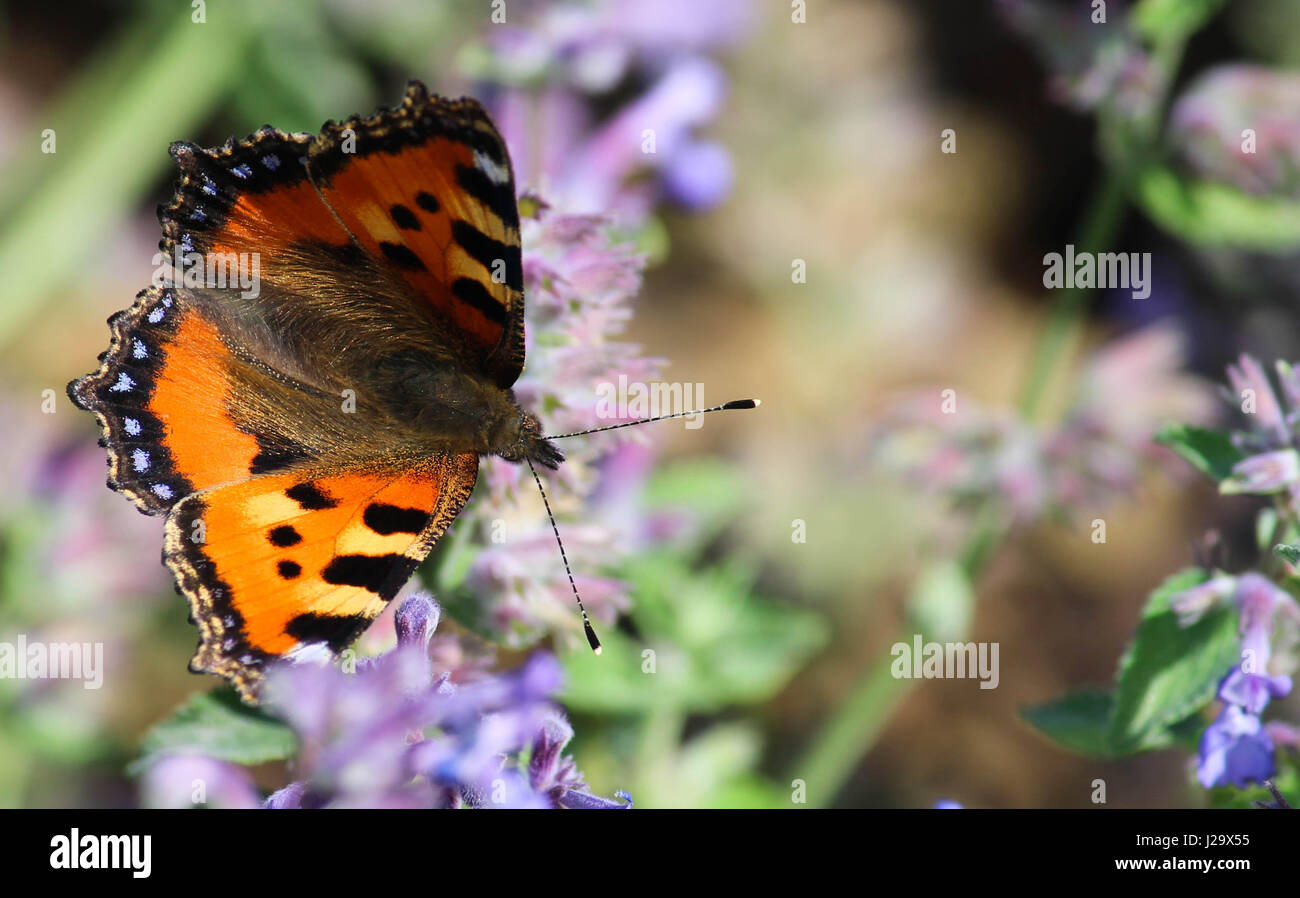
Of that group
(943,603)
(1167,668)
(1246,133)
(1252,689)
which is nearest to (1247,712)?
(1252,689)

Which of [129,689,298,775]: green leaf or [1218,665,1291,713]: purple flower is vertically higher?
[1218,665,1291,713]: purple flower

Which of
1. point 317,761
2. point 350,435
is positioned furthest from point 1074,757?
point 317,761

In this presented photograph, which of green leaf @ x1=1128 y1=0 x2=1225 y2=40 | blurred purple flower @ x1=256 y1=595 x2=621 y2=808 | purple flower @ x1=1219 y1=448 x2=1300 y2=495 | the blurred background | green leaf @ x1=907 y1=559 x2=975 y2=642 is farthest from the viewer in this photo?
green leaf @ x1=907 y1=559 x2=975 y2=642

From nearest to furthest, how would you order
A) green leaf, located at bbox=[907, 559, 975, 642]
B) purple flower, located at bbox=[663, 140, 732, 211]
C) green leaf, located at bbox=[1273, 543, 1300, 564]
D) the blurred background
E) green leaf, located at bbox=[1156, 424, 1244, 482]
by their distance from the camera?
green leaf, located at bbox=[1273, 543, 1300, 564] < green leaf, located at bbox=[1156, 424, 1244, 482] < purple flower, located at bbox=[663, 140, 732, 211] < the blurred background < green leaf, located at bbox=[907, 559, 975, 642]

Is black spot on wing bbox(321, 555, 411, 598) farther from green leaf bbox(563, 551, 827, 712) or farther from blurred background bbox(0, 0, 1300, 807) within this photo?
green leaf bbox(563, 551, 827, 712)

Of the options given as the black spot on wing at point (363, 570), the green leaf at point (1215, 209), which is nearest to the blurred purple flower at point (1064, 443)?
the green leaf at point (1215, 209)

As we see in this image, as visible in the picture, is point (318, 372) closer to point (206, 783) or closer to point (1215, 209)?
point (206, 783)

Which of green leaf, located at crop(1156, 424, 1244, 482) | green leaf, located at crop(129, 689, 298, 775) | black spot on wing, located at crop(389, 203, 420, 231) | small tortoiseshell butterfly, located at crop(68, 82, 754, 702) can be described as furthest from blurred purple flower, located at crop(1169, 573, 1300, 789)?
black spot on wing, located at crop(389, 203, 420, 231)
